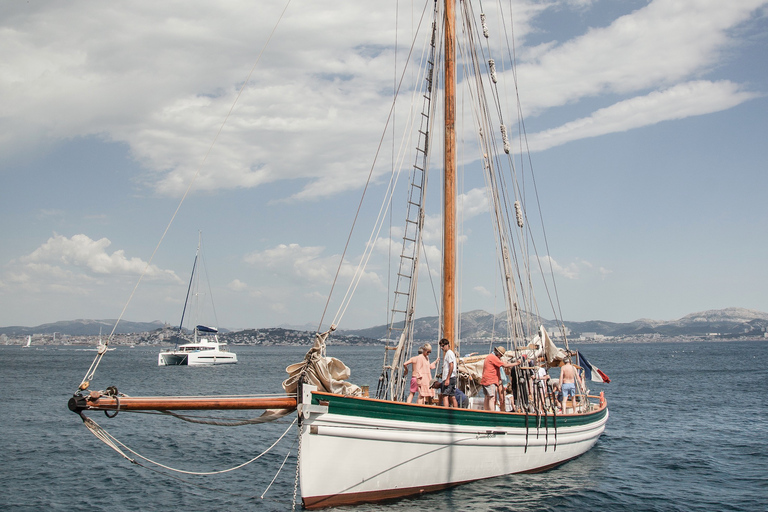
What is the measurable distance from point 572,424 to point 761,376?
5123 centimetres

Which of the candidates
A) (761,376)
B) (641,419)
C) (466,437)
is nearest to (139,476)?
(466,437)

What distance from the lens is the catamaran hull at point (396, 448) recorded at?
1063cm

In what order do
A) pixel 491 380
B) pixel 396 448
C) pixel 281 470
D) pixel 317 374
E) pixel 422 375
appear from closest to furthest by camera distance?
pixel 317 374
pixel 396 448
pixel 422 375
pixel 491 380
pixel 281 470

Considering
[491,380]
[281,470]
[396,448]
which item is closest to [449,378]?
[491,380]

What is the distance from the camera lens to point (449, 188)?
15570 millimetres

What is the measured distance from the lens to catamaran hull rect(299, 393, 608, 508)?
10.6 m

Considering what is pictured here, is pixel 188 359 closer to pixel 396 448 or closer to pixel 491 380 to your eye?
pixel 491 380

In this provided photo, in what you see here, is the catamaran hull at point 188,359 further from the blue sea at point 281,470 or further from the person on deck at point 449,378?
the person on deck at point 449,378

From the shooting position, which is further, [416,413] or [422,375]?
[422,375]

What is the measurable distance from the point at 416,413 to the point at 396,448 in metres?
0.77

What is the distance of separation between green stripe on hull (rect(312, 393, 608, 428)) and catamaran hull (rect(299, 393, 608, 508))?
0.7 inches

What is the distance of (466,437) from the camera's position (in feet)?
41.3

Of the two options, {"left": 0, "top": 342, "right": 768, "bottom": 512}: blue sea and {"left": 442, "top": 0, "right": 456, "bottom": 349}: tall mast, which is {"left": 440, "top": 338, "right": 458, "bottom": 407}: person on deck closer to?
{"left": 442, "top": 0, "right": 456, "bottom": 349}: tall mast

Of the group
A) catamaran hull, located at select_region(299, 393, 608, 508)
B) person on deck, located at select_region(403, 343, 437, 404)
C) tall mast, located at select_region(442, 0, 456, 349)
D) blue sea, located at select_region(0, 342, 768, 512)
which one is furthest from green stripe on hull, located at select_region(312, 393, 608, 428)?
tall mast, located at select_region(442, 0, 456, 349)
